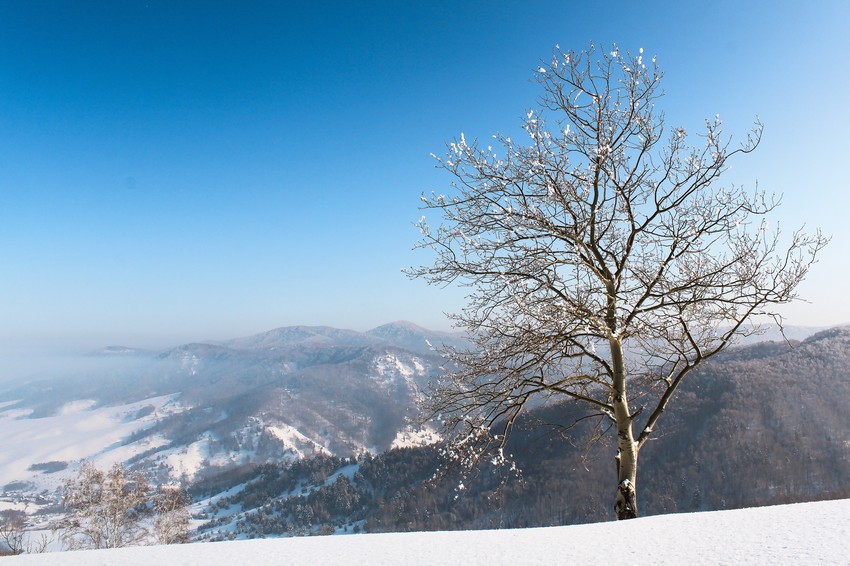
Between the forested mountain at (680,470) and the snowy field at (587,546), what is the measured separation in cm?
9295

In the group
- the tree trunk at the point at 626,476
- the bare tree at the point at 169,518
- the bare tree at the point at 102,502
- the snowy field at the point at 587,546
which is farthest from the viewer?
the bare tree at the point at 169,518

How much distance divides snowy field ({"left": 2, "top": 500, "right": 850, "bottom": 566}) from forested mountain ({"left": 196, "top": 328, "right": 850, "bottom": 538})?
93.0 metres

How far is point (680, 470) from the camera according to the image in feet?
373

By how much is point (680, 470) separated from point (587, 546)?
447 ft

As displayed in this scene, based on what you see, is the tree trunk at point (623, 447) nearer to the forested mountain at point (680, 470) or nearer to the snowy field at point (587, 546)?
the snowy field at point (587, 546)

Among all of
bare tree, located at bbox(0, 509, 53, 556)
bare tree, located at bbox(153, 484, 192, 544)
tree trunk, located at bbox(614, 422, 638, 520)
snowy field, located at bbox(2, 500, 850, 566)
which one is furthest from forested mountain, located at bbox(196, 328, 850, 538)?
snowy field, located at bbox(2, 500, 850, 566)

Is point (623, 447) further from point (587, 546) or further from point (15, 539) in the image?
point (15, 539)

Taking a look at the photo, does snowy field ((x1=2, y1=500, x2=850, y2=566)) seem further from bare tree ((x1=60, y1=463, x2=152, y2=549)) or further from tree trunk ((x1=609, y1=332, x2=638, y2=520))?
bare tree ((x1=60, y1=463, x2=152, y2=549))

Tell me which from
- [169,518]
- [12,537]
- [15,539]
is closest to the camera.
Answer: [15,539]

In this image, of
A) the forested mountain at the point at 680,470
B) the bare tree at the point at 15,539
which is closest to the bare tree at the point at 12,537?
the bare tree at the point at 15,539

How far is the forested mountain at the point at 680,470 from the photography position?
106m

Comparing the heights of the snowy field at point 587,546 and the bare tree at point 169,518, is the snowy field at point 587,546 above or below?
above

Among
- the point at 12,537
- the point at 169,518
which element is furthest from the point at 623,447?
the point at 12,537

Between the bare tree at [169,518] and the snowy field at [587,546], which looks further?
the bare tree at [169,518]
